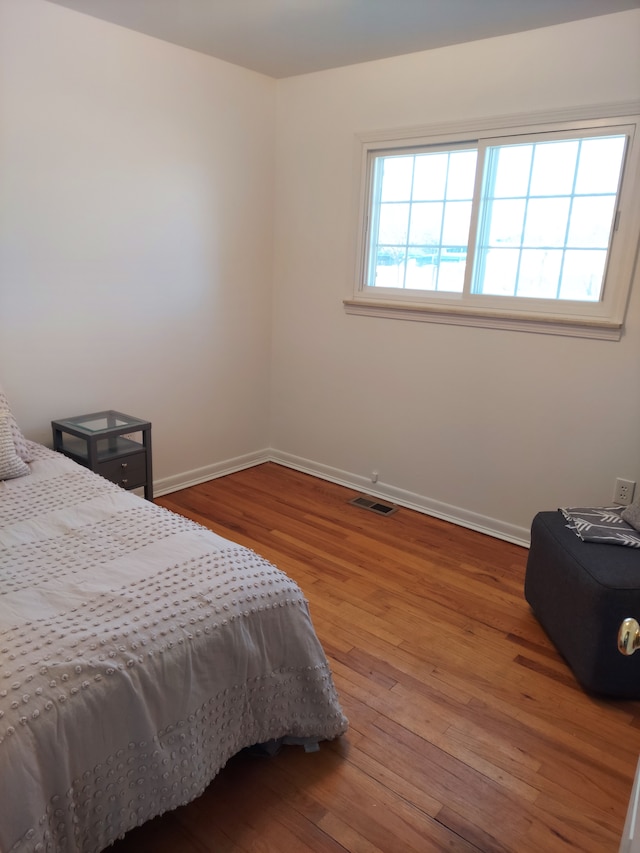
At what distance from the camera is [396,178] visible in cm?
330

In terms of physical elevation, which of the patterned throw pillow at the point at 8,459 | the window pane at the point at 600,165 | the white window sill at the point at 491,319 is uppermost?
the window pane at the point at 600,165

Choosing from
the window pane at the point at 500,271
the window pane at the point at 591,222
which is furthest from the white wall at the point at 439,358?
the window pane at the point at 591,222

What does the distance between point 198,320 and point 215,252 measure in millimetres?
433

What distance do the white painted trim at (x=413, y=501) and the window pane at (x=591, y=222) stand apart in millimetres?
1474

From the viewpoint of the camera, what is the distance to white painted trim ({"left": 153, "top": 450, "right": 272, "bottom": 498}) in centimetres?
352

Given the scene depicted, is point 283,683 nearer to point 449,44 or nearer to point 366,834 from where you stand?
point 366,834

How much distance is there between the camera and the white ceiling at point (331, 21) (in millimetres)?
2439

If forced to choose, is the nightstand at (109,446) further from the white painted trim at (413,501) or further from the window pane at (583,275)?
the window pane at (583,275)

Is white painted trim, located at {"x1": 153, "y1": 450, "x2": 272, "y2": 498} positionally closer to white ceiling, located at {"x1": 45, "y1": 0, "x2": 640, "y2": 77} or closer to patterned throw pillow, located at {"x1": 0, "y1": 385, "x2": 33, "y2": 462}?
patterned throw pillow, located at {"x1": 0, "y1": 385, "x2": 33, "y2": 462}

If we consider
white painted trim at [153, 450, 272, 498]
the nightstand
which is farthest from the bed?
white painted trim at [153, 450, 272, 498]

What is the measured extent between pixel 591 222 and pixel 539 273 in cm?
32

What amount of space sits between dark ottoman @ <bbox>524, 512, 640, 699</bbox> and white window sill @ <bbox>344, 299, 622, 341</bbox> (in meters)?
0.98

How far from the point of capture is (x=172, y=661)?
136 centimetres

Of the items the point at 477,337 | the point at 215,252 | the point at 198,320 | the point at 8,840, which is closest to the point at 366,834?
the point at 8,840
